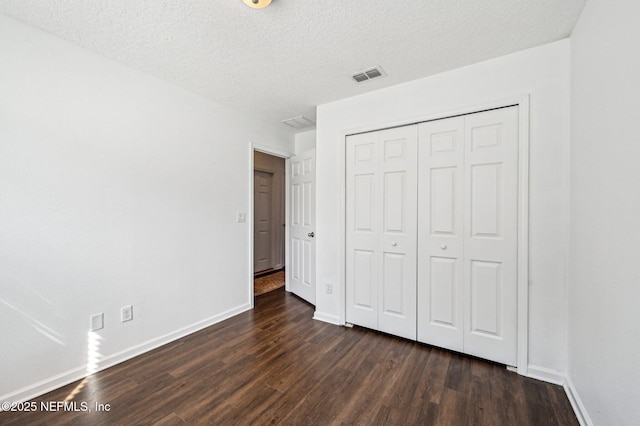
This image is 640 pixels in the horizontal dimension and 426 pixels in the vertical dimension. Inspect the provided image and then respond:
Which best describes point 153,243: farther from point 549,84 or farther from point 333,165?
point 549,84

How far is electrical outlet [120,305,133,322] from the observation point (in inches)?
84.9

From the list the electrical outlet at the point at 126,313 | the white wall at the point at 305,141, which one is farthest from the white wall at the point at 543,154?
the electrical outlet at the point at 126,313

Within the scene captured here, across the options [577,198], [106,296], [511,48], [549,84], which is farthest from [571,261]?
[106,296]

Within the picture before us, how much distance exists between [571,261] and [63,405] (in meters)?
3.45

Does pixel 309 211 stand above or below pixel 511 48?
below

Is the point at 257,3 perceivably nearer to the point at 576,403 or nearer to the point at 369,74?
the point at 369,74

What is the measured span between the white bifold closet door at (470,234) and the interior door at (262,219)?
3.45 metres

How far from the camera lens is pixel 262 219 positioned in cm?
523

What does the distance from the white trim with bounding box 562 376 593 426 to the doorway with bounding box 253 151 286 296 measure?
3823mm

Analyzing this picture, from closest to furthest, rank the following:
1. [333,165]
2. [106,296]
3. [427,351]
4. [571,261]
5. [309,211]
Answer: [571,261] → [106,296] → [427,351] → [333,165] → [309,211]

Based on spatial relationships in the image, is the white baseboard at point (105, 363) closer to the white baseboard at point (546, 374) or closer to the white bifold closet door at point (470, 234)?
the white bifold closet door at point (470, 234)

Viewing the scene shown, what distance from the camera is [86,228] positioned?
196cm

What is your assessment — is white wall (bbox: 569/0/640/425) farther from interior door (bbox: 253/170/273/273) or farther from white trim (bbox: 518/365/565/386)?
interior door (bbox: 253/170/273/273)

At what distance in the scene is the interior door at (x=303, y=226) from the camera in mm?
3430
